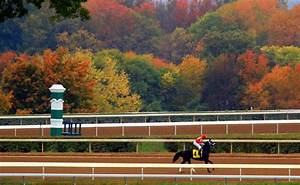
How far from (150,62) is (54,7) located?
44.6m

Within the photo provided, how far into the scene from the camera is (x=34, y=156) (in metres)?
28.5

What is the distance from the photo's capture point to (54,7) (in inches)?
1001

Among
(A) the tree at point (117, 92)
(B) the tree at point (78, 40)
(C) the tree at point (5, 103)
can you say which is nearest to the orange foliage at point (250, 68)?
(A) the tree at point (117, 92)

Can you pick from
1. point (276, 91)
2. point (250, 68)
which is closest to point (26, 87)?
point (276, 91)

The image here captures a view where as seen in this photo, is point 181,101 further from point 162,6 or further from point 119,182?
point 162,6

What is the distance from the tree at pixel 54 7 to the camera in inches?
990

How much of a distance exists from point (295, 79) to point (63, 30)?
80.0ft

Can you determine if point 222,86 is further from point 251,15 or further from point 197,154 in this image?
point 197,154

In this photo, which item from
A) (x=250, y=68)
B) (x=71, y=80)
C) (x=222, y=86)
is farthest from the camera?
(x=222, y=86)

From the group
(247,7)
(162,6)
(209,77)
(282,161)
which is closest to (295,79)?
(209,77)

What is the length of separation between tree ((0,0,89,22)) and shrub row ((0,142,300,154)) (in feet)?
16.6

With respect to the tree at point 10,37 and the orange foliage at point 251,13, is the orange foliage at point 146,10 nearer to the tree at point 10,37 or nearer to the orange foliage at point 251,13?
the orange foliage at point 251,13

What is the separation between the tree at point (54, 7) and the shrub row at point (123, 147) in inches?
199

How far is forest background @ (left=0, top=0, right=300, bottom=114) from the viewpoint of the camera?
48375 mm
